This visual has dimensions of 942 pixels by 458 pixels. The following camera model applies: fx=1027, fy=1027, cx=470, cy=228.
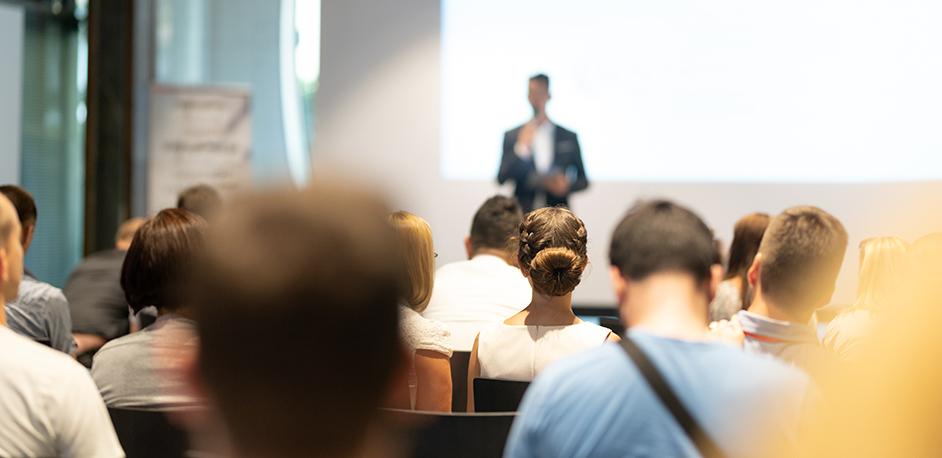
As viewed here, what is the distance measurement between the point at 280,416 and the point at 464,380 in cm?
237

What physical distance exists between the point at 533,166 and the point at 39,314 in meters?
3.84

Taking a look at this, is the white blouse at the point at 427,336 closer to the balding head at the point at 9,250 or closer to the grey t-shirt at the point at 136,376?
the grey t-shirt at the point at 136,376

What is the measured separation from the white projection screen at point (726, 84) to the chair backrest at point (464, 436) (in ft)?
15.5

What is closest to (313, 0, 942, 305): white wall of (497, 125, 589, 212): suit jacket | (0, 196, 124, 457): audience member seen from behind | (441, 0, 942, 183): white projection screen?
(441, 0, 942, 183): white projection screen

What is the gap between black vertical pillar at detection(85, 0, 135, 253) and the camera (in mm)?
7254

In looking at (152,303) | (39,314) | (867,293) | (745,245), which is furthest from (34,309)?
(867,293)

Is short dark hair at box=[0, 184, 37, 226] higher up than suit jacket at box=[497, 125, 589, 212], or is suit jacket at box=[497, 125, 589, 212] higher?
suit jacket at box=[497, 125, 589, 212]

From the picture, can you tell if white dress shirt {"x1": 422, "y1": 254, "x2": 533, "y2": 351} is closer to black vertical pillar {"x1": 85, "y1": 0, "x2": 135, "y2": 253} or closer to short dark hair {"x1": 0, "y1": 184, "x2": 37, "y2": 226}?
short dark hair {"x1": 0, "y1": 184, "x2": 37, "y2": 226}

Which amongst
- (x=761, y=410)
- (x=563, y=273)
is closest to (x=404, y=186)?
(x=761, y=410)

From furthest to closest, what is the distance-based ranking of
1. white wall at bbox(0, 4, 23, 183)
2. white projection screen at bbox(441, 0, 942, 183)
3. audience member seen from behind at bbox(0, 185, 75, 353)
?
white wall at bbox(0, 4, 23, 183) → white projection screen at bbox(441, 0, 942, 183) → audience member seen from behind at bbox(0, 185, 75, 353)

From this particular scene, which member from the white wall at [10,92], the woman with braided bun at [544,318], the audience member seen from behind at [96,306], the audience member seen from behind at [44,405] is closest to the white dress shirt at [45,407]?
the audience member seen from behind at [44,405]

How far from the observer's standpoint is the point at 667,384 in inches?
59.3

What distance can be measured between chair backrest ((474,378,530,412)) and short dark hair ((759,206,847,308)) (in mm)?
651

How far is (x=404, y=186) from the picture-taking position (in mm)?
902
